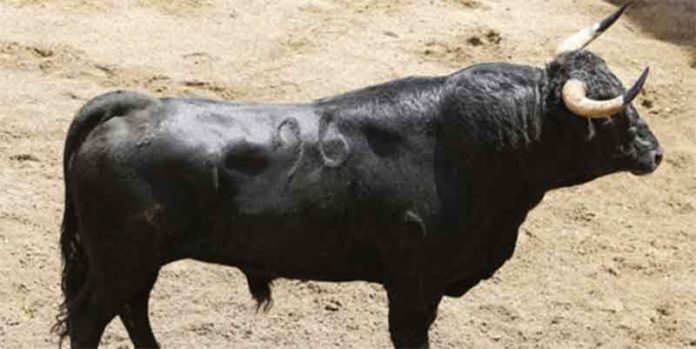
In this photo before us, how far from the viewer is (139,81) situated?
9398mm

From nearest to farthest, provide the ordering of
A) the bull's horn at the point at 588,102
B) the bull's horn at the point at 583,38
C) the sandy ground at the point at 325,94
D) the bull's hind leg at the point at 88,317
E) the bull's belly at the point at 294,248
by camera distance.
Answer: the bull's horn at the point at 588,102, the bull's belly at the point at 294,248, the bull's hind leg at the point at 88,317, the bull's horn at the point at 583,38, the sandy ground at the point at 325,94

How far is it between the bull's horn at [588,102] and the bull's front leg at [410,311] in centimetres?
90

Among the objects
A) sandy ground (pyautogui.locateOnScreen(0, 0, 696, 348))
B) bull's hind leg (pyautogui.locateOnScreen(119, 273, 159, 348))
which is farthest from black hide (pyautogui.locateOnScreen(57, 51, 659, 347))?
sandy ground (pyautogui.locateOnScreen(0, 0, 696, 348))

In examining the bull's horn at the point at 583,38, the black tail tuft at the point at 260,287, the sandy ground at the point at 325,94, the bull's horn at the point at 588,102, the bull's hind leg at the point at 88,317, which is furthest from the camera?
the sandy ground at the point at 325,94

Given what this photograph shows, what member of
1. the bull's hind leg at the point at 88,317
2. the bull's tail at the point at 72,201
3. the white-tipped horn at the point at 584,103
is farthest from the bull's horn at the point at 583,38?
→ the bull's hind leg at the point at 88,317

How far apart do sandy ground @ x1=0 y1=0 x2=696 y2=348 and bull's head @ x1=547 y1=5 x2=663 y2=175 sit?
166 centimetres

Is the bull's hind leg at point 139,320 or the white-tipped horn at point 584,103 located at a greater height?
the white-tipped horn at point 584,103

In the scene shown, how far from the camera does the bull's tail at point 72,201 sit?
5566 millimetres

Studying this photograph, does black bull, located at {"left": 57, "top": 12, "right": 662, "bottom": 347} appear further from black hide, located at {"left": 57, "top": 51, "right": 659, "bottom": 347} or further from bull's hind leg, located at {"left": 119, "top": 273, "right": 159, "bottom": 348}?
bull's hind leg, located at {"left": 119, "top": 273, "right": 159, "bottom": 348}

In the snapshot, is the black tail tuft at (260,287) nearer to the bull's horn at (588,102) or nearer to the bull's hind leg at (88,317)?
the bull's hind leg at (88,317)


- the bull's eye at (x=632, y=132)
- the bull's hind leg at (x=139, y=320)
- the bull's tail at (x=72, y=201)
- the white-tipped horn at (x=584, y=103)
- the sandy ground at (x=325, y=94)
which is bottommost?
the sandy ground at (x=325, y=94)

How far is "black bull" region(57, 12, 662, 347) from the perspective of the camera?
17.9ft

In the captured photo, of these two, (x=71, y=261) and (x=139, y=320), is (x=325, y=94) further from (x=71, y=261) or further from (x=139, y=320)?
(x=71, y=261)

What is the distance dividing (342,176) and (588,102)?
96cm
